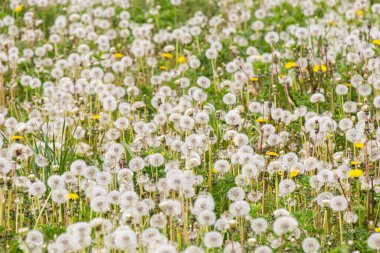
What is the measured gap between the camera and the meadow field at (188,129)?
3832 mm

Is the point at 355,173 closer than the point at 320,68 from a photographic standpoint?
Yes

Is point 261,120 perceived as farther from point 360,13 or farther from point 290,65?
point 360,13

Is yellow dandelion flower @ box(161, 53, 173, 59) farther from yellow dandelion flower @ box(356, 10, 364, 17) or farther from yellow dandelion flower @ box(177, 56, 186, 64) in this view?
yellow dandelion flower @ box(356, 10, 364, 17)

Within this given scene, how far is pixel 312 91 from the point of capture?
6324mm

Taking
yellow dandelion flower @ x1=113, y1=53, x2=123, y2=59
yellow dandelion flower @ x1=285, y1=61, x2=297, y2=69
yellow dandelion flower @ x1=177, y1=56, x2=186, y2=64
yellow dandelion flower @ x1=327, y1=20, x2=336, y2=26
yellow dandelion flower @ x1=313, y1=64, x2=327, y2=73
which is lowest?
yellow dandelion flower @ x1=313, y1=64, x2=327, y2=73

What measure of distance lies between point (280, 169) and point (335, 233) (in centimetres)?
58

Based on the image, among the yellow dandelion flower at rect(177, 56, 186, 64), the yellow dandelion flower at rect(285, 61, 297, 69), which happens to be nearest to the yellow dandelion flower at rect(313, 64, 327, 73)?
the yellow dandelion flower at rect(285, 61, 297, 69)

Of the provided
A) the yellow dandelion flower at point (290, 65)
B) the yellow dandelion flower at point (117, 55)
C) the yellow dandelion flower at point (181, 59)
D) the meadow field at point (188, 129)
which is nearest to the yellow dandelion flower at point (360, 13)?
the meadow field at point (188, 129)

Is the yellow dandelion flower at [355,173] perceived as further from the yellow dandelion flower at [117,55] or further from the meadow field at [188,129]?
the yellow dandelion flower at [117,55]

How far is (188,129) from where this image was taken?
5238 mm

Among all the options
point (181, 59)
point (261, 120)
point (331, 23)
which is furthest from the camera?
point (331, 23)

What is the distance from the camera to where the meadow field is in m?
3.83

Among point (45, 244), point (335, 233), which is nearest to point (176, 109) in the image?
point (335, 233)

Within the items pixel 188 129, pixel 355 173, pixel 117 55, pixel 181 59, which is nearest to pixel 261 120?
pixel 188 129
